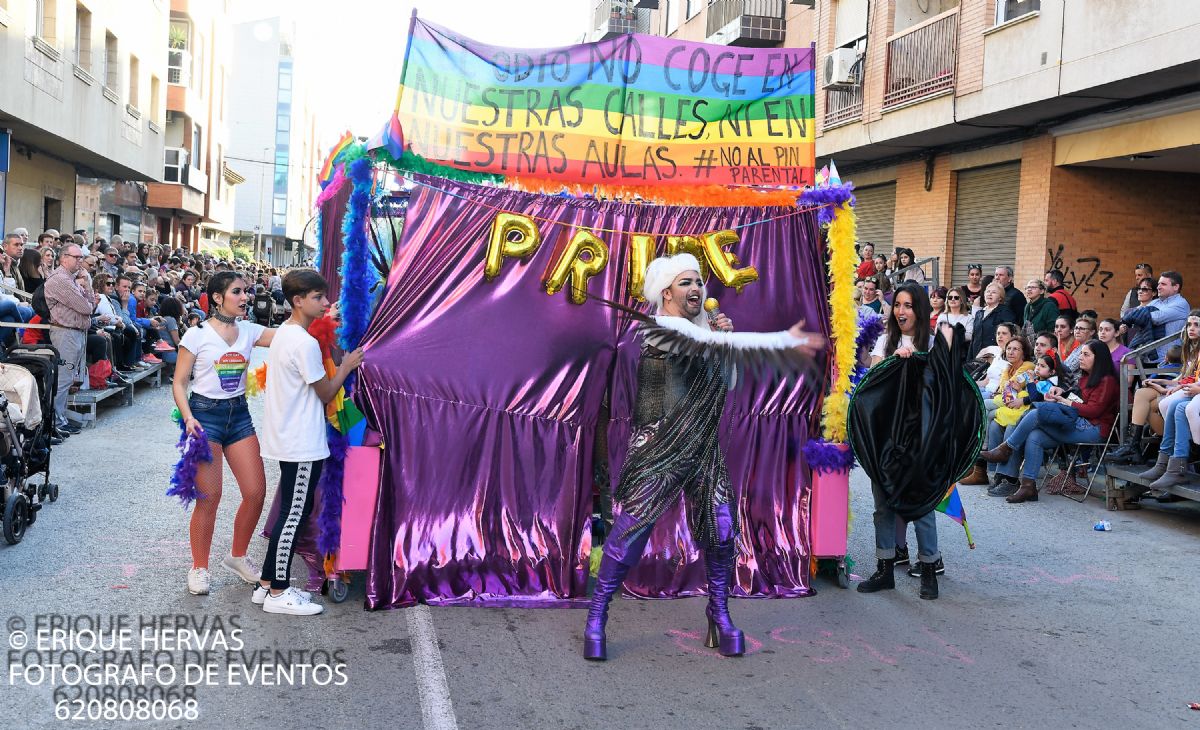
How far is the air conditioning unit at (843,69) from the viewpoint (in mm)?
21672

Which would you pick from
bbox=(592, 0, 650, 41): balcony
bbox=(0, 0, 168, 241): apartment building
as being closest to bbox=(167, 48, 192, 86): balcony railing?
bbox=(0, 0, 168, 241): apartment building

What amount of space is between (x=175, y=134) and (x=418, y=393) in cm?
3686

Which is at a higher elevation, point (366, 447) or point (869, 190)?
point (869, 190)

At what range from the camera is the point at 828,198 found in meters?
6.75

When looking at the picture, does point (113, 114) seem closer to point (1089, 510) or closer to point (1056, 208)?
point (1056, 208)

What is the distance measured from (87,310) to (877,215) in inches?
627

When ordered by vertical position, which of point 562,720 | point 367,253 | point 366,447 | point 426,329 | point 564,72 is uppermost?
point 564,72

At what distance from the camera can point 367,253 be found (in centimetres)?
612

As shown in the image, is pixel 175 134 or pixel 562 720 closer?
pixel 562 720

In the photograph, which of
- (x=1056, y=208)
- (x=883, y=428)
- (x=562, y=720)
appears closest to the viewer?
(x=562, y=720)

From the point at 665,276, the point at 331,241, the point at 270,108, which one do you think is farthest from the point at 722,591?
the point at 270,108

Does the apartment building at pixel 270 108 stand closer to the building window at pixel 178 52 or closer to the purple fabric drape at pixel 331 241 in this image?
the building window at pixel 178 52

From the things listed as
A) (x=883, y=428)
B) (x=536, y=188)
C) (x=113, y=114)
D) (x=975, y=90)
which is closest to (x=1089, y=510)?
(x=883, y=428)

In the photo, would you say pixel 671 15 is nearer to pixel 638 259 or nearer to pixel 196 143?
pixel 196 143
